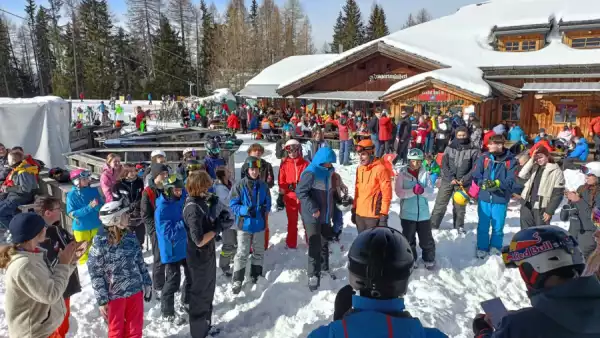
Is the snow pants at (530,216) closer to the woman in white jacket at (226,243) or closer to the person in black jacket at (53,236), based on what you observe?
the woman in white jacket at (226,243)

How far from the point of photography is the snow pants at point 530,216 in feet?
18.6

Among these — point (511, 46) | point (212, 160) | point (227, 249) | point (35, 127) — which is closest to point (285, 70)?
point (511, 46)

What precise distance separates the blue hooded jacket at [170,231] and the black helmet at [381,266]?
119 inches

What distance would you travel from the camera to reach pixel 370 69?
741 inches

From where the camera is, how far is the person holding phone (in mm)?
2770

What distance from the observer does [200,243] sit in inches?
151

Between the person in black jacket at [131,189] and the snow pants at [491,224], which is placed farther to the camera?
the snow pants at [491,224]

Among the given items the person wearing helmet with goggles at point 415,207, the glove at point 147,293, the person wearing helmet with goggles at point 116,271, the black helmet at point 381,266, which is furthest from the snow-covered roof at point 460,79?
the black helmet at point 381,266

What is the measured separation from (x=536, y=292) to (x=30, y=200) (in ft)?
23.2

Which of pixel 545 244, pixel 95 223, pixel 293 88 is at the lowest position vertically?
pixel 95 223

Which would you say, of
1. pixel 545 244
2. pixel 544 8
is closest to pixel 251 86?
pixel 544 8

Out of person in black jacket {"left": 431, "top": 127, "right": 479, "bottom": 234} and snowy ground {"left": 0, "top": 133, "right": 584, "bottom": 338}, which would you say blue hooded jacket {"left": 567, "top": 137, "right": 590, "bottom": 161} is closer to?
person in black jacket {"left": 431, "top": 127, "right": 479, "bottom": 234}

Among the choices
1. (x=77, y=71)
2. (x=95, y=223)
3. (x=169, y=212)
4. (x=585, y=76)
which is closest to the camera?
(x=169, y=212)

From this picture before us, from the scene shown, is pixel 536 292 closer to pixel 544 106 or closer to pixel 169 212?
pixel 169 212
